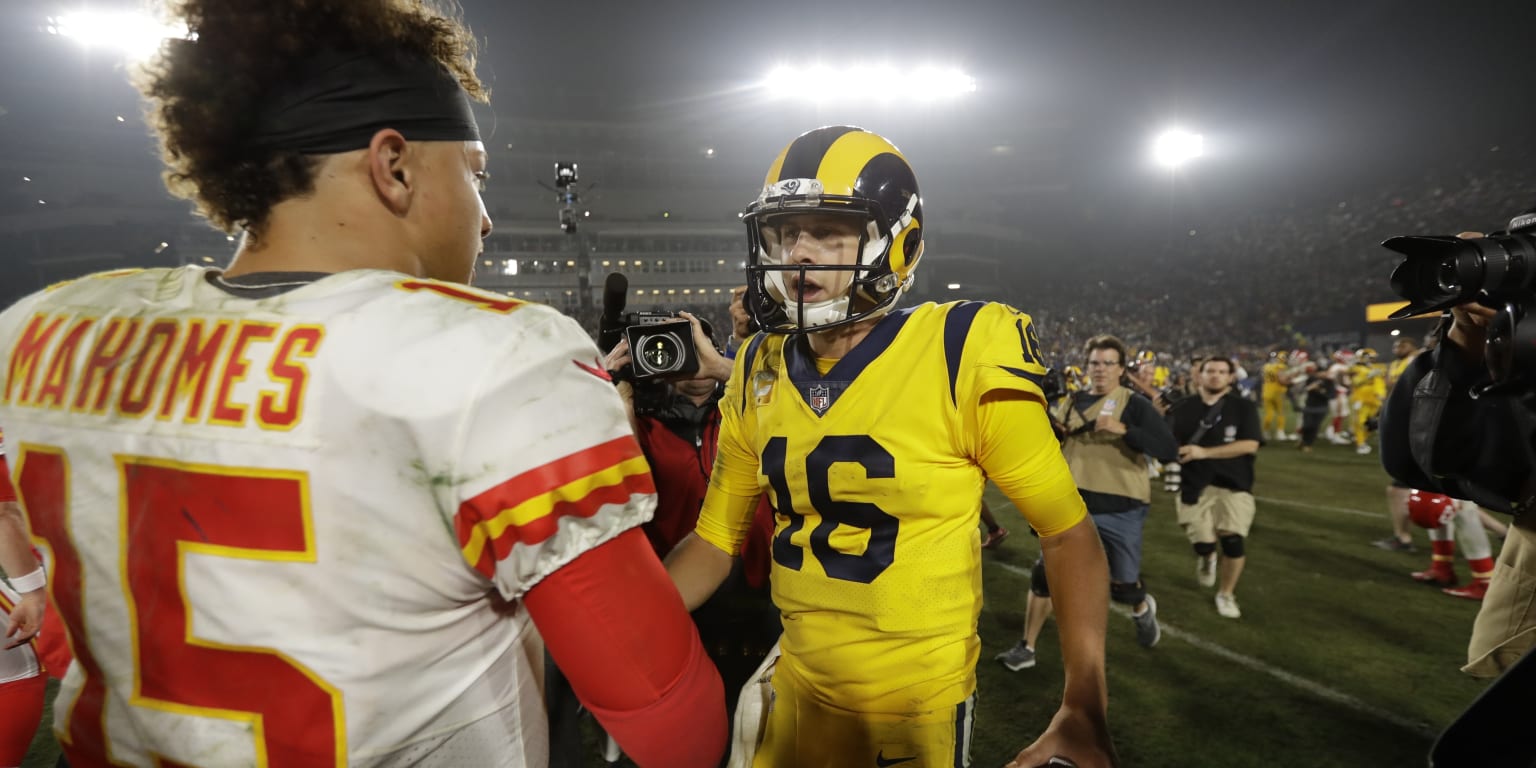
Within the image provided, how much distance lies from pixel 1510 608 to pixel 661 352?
127 inches

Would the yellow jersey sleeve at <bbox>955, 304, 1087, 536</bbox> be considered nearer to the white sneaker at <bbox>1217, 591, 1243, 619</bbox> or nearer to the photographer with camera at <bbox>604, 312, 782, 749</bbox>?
the photographer with camera at <bbox>604, 312, 782, 749</bbox>

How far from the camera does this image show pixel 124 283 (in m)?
1.10

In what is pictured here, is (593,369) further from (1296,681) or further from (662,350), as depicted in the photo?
(1296,681)

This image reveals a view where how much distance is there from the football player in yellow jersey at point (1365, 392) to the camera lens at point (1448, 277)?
16.1 m

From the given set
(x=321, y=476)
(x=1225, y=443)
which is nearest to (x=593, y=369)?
(x=321, y=476)

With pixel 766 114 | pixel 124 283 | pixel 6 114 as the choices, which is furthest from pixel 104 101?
pixel 124 283

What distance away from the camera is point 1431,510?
5867 mm

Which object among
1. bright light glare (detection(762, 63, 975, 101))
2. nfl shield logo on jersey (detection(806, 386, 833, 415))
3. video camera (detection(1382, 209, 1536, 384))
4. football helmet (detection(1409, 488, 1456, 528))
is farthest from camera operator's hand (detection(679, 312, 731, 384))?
bright light glare (detection(762, 63, 975, 101))

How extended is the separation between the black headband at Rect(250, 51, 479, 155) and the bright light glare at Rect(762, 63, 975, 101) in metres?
27.7

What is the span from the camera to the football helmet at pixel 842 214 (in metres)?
1.96

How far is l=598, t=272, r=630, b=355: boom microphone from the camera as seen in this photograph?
9.71 feet

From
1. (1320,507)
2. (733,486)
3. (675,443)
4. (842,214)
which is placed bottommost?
(1320,507)

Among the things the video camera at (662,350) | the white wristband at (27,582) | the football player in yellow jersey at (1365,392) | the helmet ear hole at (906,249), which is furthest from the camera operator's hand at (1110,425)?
the football player in yellow jersey at (1365,392)

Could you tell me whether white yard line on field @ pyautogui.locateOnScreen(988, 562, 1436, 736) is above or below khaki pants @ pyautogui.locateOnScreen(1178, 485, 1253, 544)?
below
